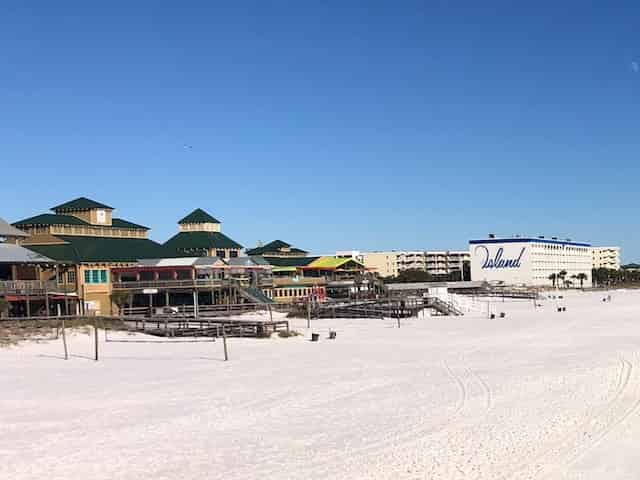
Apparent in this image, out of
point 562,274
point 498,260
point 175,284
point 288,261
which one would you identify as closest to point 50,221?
point 175,284

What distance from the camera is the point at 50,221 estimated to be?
53781 millimetres

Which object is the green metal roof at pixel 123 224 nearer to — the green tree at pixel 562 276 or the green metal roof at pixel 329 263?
the green metal roof at pixel 329 263

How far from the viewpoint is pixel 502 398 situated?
718 inches

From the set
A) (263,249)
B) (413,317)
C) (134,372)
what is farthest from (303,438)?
(263,249)

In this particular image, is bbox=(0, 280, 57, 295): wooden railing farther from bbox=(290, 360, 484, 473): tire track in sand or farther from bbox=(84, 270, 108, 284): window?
bbox=(290, 360, 484, 473): tire track in sand

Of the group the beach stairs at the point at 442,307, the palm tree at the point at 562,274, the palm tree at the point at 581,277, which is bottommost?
the palm tree at the point at 581,277

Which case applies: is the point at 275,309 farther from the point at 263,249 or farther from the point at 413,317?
the point at 263,249

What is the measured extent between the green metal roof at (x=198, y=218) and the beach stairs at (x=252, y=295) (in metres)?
11.5

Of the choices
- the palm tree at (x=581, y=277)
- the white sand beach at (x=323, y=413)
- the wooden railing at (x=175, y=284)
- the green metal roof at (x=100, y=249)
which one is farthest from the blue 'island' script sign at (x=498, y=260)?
the white sand beach at (x=323, y=413)

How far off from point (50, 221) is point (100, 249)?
4.05 metres

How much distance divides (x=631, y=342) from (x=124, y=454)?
24.3 m

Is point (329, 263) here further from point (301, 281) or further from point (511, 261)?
point (511, 261)

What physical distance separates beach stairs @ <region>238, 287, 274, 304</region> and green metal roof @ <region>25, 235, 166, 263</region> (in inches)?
265

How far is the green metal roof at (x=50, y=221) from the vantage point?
53.4m
